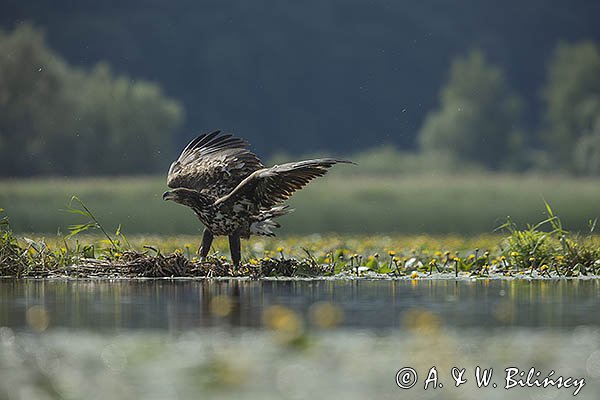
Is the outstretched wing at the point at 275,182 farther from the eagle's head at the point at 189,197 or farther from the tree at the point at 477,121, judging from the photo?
the tree at the point at 477,121

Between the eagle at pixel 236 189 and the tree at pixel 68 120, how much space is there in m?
45.9

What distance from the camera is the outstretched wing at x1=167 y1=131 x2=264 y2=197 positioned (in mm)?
11023

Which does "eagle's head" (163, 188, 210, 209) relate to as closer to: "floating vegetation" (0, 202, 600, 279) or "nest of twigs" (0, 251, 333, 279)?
"floating vegetation" (0, 202, 600, 279)

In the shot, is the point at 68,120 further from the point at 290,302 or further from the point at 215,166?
the point at 290,302

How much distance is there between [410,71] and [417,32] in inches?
132

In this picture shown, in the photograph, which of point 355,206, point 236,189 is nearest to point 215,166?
point 236,189

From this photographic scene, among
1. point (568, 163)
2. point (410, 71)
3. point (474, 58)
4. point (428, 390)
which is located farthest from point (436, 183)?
point (410, 71)

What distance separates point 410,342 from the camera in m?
6.39

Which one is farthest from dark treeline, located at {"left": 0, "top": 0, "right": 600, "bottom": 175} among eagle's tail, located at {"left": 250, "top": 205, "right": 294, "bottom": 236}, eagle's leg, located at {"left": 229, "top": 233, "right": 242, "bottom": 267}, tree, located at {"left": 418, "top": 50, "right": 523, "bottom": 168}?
eagle's tail, located at {"left": 250, "top": 205, "right": 294, "bottom": 236}

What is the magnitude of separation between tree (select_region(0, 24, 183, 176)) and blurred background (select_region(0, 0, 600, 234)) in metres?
0.11

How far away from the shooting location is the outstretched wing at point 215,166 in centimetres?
1102

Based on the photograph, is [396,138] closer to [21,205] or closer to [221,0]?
[221,0]

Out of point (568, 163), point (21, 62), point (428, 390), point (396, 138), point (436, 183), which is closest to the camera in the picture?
point (428, 390)
